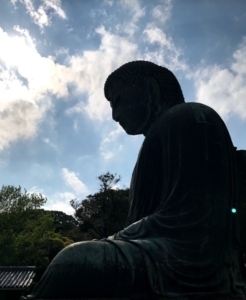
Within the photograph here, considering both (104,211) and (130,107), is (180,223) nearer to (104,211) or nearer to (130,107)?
(130,107)

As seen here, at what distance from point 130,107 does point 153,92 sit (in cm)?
41

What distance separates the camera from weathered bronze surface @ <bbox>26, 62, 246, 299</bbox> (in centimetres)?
251

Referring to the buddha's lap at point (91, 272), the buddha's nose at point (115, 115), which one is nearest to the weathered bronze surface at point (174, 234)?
the buddha's lap at point (91, 272)

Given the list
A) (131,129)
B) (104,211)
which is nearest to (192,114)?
(131,129)

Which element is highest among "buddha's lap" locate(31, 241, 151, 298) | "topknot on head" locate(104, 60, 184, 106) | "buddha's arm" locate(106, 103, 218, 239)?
"topknot on head" locate(104, 60, 184, 106)

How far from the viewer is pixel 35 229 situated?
2195 cm

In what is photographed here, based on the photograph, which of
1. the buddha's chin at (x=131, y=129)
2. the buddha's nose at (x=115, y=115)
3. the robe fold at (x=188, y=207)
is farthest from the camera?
the buddha's nose at (x=115, y=115)

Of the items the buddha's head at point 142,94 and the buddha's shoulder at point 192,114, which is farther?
the buddha's head at point 142,94

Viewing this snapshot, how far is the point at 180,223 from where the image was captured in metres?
3.07

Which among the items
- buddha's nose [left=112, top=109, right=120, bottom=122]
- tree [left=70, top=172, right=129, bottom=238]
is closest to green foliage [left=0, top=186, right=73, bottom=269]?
tree [left=70, top=172, right=129, bottom=238]

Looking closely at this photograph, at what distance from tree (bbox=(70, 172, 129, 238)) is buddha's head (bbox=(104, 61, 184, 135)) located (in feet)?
50.5

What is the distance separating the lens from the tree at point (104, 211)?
2008 cm

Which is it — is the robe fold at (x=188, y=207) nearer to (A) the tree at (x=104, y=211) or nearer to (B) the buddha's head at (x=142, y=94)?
(B) the buddha's head at (x=142, y=94)

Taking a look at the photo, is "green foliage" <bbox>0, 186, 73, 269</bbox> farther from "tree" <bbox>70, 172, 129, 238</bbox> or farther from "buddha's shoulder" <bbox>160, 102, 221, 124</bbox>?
"buddha's shoulder" <bbox>160, 102, 221, 124</bbox>
